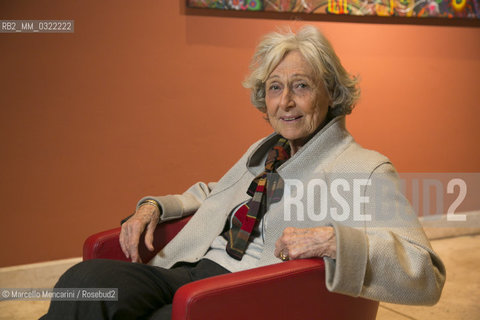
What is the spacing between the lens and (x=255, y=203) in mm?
1822

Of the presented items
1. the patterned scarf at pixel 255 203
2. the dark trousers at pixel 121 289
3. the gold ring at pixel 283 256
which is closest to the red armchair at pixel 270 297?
the gold ring at pixel 283 256

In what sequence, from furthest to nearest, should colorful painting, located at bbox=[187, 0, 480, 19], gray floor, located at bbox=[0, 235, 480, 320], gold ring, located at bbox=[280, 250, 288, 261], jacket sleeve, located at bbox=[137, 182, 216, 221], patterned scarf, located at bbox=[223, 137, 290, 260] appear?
colorful painting, located at bbox=[187, 0, 480, 19] → gray floor, located at bbox=[0, 235, 480, 320] → jacket sleeve, located at bbox=[137, 182, 216, 221] → patterned scarf, located at bbox=[223, 137, 290, 260] → gold ring, located at bbox=[280, 250, 288, 261]

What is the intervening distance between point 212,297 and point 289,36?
39.9 inches

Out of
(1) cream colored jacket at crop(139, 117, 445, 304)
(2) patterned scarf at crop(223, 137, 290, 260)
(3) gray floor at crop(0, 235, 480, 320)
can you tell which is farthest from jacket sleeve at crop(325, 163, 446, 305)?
(3) gray floor at crop(0, 235, 480, 320)

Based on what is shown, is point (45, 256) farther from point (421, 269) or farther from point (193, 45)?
point (421, 269)

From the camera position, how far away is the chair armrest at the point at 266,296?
4.21ft

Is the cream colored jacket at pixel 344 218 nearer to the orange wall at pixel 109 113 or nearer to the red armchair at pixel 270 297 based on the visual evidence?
the red armchair at pixel 270 297

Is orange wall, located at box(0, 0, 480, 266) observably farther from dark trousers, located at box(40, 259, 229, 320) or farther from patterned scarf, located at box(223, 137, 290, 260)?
dark trousers, located at box(40, 259, 229, 320)

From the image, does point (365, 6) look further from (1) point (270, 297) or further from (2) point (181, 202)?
(1) point (270, 297)

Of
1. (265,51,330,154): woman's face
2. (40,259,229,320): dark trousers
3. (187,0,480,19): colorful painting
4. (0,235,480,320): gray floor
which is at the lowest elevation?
(0,235,480,320): gray floor

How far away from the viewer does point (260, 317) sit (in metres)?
1.36

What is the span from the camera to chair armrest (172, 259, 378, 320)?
4.21ft

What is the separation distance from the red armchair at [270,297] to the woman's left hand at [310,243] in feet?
0.07

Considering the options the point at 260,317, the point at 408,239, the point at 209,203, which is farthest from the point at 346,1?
the point at 260,317
